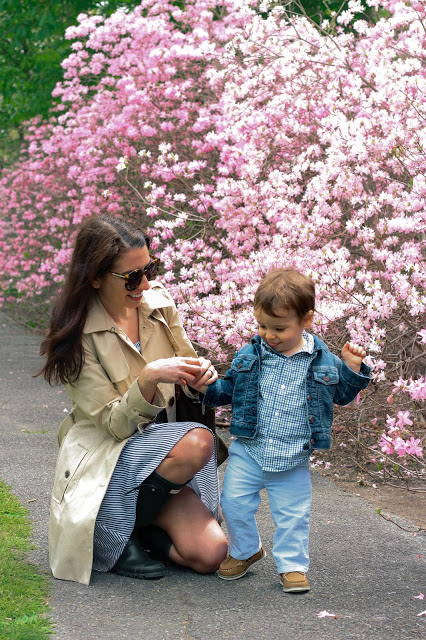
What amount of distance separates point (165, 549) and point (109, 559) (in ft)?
0.77

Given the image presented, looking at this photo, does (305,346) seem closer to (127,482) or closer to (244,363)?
(244,363)

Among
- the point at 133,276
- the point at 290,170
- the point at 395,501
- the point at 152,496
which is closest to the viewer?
the point at 152,496

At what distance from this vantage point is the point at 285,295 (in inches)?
129

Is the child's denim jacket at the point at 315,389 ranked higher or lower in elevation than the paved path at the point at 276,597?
higher

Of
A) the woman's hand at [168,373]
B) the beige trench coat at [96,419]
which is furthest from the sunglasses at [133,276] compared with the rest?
the woman's hand at [168,373]

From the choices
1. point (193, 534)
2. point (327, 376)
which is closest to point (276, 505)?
point (193, 534)

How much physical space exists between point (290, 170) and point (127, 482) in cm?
350

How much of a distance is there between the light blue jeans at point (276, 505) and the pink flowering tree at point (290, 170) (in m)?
0.45

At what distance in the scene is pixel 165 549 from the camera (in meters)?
3.72

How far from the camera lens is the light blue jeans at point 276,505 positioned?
134 inches

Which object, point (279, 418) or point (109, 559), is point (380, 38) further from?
point (109, 559)

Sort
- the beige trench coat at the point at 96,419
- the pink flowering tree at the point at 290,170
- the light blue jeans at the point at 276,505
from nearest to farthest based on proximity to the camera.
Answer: the light blue jeans at the point at 276,505 → the beige trench coat at the point at 96,419 → the pink flowering tree at the point at 290,170

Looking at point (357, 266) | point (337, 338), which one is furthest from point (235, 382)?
point (357, 266)

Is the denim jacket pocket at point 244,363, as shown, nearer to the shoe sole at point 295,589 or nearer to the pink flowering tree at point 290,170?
the pink flowering tree at point 290,170
